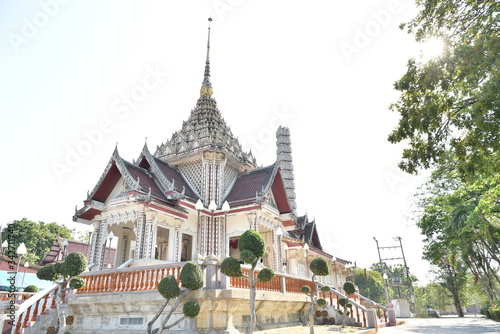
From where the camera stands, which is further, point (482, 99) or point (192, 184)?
point (192, 184)

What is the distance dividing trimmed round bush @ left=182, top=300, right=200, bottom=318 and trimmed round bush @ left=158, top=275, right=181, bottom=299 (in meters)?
0.37

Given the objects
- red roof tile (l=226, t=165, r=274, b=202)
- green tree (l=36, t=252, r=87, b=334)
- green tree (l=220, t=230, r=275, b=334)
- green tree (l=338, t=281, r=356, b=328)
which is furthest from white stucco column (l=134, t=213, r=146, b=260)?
green tree (l=338, t=281, r=356, b=328)

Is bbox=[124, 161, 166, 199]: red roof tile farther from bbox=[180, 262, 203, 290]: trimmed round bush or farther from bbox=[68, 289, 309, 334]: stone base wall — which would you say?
bbox=[180, 262, 203, 290]: trimmed round bush

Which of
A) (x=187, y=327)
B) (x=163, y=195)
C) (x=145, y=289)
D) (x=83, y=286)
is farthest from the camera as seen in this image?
(x=163, y=195)

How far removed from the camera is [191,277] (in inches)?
332

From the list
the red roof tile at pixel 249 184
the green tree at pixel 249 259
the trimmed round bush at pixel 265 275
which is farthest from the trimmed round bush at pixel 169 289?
the red roof tile at pixel 249 184

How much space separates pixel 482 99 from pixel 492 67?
0.72 metres

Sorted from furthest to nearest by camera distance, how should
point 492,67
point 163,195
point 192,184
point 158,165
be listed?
1. point 192,184
2. point 158,165
3. point 163,195
4. point 492,67

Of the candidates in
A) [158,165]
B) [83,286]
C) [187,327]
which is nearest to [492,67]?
[187,327]

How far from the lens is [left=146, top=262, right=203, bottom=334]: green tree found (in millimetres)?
8273

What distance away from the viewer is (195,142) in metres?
22.2

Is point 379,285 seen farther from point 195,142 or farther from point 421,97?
point 421,97

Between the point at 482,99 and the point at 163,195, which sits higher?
the point at 163,195

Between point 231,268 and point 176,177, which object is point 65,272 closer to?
point 231,268
